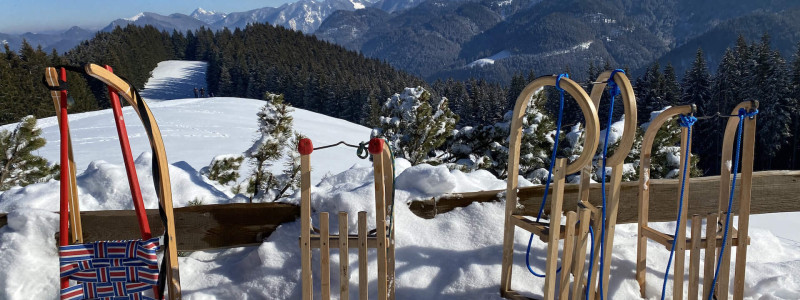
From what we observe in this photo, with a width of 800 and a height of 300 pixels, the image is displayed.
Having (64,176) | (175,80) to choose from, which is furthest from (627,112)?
(175,80)

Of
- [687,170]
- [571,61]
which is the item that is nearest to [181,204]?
[687,170]

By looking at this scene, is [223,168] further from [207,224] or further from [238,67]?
[238,67]

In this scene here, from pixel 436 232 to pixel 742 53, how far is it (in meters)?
36.3

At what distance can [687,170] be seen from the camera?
275 centimetres

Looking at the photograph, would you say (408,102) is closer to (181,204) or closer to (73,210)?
(181,204)

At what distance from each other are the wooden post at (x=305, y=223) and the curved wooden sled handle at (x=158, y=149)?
2.01ft

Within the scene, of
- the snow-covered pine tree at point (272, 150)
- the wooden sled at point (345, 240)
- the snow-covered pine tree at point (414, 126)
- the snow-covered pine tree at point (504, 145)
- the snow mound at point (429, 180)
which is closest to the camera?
the wooden sled at point (345, 240)

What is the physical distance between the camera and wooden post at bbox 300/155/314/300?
2203 mm

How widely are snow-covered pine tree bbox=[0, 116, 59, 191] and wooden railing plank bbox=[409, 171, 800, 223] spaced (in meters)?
4.68

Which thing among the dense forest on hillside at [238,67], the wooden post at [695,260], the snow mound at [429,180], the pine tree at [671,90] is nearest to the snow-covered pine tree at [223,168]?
the snow mound at [429,180]

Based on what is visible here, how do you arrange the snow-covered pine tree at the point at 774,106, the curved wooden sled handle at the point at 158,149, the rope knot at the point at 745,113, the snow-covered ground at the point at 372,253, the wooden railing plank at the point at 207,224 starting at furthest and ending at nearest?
the snow-covered pine tree at the point at 774,106 < the wooden railing plank at the point at 207,224 < the snow-covered ground at the point at 372,253 < the rope knot at the point at 745,113 < the curved wooden sled handle at the point at 158,149

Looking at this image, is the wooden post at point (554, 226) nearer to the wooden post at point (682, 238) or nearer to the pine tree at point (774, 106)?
the wooden post at point (682, 238)

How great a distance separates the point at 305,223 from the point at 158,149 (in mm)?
736

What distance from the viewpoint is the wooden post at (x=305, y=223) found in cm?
220
